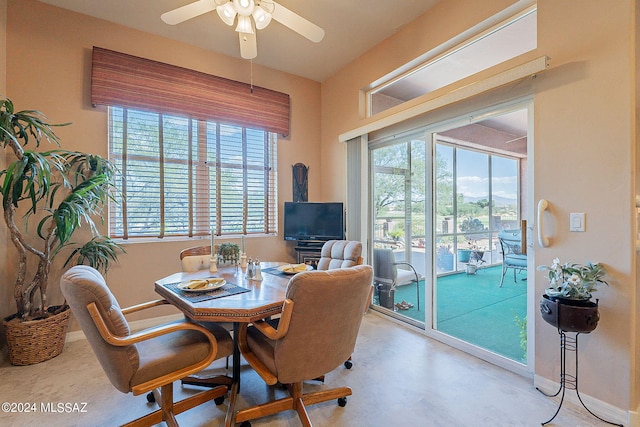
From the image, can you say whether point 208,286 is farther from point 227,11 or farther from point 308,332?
point 227,11

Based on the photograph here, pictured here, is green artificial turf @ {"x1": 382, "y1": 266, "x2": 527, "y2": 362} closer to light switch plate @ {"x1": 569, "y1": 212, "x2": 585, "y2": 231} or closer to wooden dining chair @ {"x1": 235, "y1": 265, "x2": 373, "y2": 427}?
light switch plate @ {"x1": 569, "y1": 212, "x2": 585, "y2": 231}

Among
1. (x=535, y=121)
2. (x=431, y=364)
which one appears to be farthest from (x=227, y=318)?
(x=535, y=121)

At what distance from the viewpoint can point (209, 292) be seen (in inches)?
72.5

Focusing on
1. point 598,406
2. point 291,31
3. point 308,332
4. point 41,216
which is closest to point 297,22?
point 291,31

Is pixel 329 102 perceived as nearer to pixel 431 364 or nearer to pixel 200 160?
pixel 200 160

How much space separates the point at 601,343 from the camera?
6.02 feet

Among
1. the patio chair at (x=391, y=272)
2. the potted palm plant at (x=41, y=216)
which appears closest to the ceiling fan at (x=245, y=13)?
the potted palm plant at (x=41, y=216)

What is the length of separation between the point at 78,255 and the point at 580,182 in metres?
4.43

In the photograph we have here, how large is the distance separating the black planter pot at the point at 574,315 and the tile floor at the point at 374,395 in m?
0.62

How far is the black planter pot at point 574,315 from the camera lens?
5.58ft

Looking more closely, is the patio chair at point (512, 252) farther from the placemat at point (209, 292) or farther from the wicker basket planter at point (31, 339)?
the wicker basket planter at point (31, 339)

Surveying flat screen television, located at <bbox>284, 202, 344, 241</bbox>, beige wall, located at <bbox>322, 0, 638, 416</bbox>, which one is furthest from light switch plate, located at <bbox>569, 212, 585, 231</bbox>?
flat screen television, located at <bbox>284, 202, 344, 241</bbox>

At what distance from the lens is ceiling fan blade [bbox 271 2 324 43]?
2094 millimetres

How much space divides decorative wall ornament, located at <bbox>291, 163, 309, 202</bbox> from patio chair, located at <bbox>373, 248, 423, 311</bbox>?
4.39 ft
